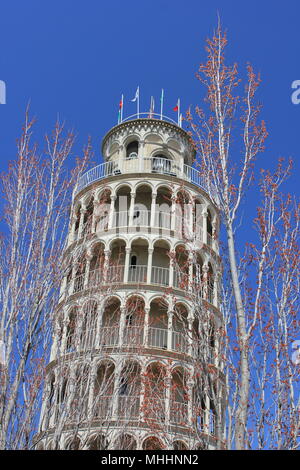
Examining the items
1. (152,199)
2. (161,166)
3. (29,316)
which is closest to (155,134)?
(161,166)

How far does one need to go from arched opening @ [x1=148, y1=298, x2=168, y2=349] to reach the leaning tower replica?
6 cm

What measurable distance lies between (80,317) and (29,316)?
463cm

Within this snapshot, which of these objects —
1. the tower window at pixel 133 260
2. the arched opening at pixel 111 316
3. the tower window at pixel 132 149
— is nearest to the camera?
the arched opening at pixel 111 316

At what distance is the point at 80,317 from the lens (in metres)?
21.6

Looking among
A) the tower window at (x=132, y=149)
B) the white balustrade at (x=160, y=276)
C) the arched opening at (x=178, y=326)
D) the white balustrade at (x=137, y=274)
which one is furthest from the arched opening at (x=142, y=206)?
the arched opening at (x=178, y=326)

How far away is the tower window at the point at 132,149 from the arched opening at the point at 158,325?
1219 centimetres

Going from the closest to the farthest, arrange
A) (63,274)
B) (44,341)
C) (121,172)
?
A: (44,341) < (63,274) < (121,172)

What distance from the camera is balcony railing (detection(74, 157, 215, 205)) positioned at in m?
39.8

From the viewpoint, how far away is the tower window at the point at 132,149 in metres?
42.0

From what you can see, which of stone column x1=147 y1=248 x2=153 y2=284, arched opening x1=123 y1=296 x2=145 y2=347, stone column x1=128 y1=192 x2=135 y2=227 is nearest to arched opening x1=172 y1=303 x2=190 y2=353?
arched opening x1=123 y1=296 x2=145 y2=347

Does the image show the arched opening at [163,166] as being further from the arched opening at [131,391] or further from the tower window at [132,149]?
the arched opening at [131,391]

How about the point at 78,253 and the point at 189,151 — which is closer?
the point at 78,253

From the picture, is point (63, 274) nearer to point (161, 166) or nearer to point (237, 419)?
point (237, 419)
